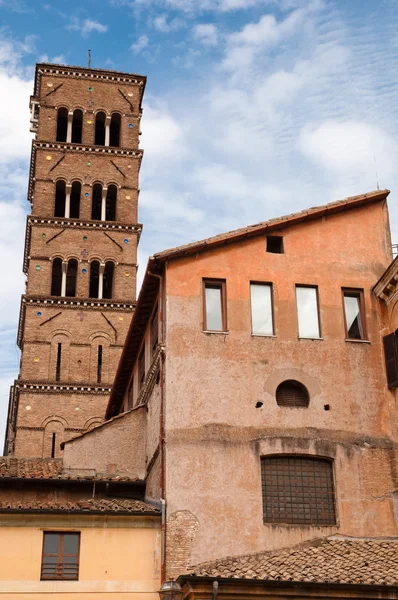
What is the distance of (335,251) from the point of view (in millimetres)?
26188

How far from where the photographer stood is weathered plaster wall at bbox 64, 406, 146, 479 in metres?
27.6

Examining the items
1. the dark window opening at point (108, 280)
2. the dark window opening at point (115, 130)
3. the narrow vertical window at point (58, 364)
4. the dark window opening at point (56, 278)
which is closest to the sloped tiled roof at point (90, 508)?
the narrow vertical window at point (58, 364)

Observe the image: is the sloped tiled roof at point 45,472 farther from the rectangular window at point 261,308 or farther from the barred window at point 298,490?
the rectangular window at point 261,308

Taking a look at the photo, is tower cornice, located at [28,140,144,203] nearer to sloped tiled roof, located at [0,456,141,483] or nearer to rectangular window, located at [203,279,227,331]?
sloped tiled roof, located at [0,456,141,483]

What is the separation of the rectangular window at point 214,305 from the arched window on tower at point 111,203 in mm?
31906

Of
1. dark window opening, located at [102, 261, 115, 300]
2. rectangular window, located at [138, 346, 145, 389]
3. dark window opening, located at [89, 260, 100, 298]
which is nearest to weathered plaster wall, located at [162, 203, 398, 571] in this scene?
rectangular window, located at [138, 346, 145, 389]

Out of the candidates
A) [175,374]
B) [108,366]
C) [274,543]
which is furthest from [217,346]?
[108,366]

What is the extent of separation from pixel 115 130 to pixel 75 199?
6112mm

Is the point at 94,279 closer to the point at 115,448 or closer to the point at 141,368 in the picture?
the point at 141,368

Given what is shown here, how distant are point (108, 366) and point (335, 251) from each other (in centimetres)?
2666

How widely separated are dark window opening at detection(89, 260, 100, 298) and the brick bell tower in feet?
0.20

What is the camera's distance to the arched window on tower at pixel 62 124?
5844cm

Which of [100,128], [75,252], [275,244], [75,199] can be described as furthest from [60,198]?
[275,244]

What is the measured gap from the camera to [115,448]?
28.1 m
